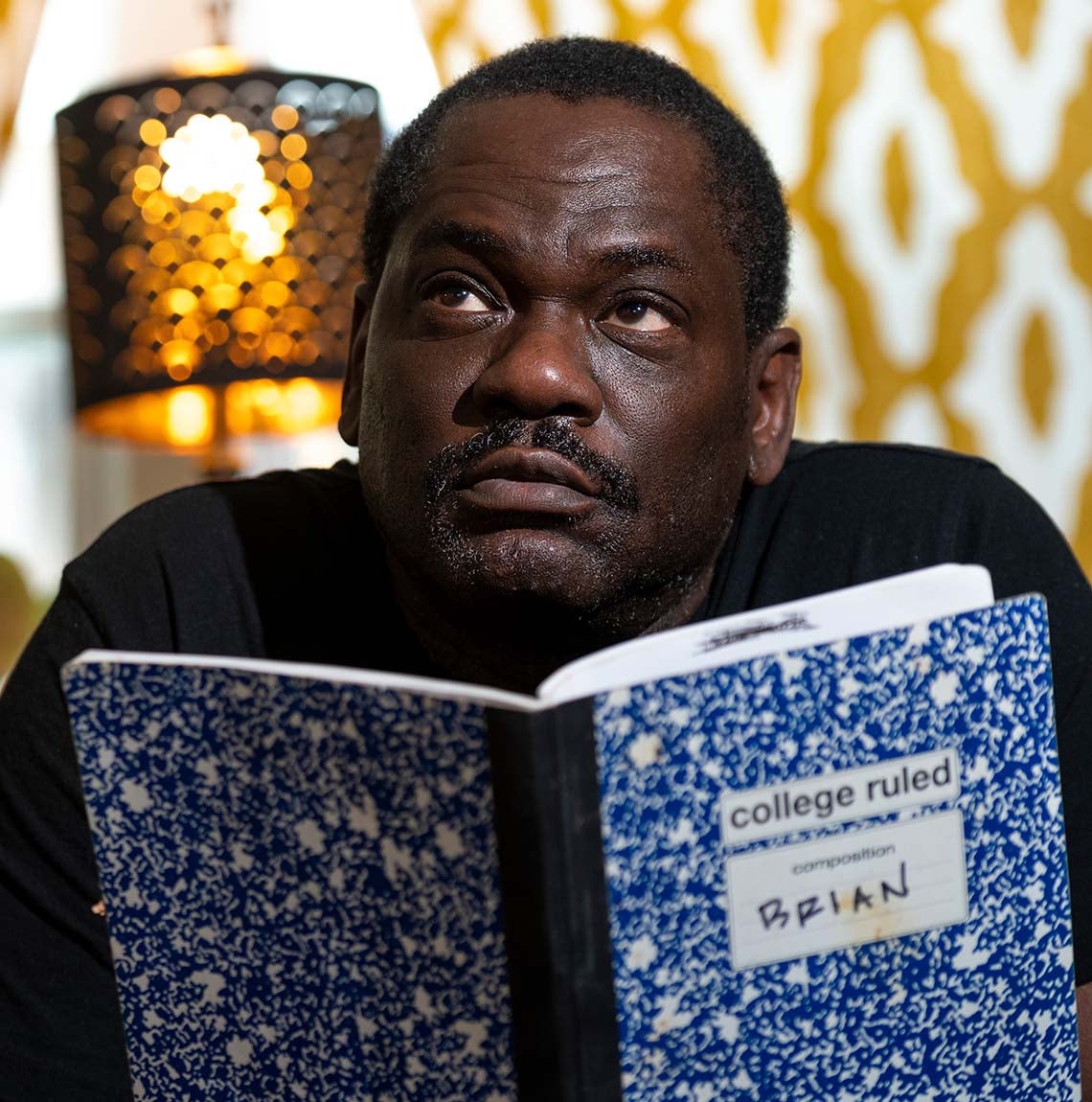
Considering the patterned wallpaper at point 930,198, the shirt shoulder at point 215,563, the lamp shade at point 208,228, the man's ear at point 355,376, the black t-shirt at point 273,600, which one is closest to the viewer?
the black t-shirt at point 273,600

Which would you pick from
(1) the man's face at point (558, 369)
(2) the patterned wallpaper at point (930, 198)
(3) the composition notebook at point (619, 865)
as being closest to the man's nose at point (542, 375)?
(1) the man's face at point (558, 369)

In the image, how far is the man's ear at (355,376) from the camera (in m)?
1.29

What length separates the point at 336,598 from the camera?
1250mm

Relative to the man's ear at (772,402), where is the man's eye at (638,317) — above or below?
above

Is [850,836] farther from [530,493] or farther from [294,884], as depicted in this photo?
[530,493]

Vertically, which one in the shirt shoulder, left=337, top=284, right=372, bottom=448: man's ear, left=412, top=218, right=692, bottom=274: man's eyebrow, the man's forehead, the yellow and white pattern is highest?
the yellow and white pattern

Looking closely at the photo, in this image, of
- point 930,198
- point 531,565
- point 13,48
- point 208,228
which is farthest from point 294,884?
point 13,48

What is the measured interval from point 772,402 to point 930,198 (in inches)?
45.9

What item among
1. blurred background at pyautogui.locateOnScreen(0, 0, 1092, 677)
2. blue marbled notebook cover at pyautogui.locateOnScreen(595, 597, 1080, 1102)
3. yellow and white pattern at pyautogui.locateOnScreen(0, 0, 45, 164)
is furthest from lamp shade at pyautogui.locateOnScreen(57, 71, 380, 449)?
blue marbled notebook cover at pyautogui.locateOnScreen(595, 597, 1080, 1102)

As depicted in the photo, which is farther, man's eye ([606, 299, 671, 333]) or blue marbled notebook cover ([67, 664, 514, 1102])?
man's eye ([606, 299, 671, 333])

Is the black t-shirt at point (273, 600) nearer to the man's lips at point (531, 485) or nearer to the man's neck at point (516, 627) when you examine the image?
the man's neck at point (516, 627)

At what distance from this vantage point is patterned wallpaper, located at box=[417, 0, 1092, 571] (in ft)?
7.42

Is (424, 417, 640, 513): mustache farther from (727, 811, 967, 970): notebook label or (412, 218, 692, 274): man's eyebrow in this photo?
(727, 811, 967, 970): notebook label

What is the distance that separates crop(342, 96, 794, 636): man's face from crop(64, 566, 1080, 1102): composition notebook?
0.33 metres
